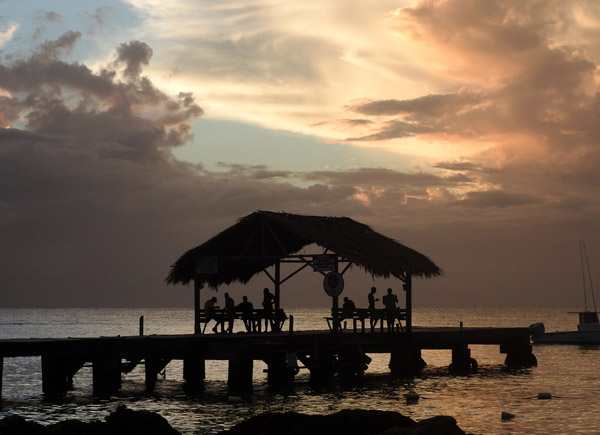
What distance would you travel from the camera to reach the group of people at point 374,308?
115ft

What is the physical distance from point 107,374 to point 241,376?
4646 millimetres

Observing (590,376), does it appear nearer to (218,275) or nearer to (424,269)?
(424,269)

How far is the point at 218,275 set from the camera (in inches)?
1563

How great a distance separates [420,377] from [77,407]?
57.5 feet

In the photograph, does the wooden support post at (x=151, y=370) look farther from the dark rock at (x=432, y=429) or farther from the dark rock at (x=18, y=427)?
the dark rock at (x=432, y=429)

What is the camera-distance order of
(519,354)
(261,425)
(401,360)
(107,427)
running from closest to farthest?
1. (261,425)
2. (107,427)
3. (401,360)
4. (519,354)

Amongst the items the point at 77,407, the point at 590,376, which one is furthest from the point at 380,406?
the point at 590,376

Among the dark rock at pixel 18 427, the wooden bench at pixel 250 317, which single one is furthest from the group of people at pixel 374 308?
the dark rock at pixel 18 427

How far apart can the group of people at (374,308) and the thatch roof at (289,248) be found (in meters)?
1.02

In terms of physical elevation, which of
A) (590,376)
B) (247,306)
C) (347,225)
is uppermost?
(347,225)

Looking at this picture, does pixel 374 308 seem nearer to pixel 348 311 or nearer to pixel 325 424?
pixel 348 311

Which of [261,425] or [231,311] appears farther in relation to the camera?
[231,311]

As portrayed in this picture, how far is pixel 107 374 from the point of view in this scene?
30.1 meters

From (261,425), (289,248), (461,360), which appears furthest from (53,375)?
(461,360)
